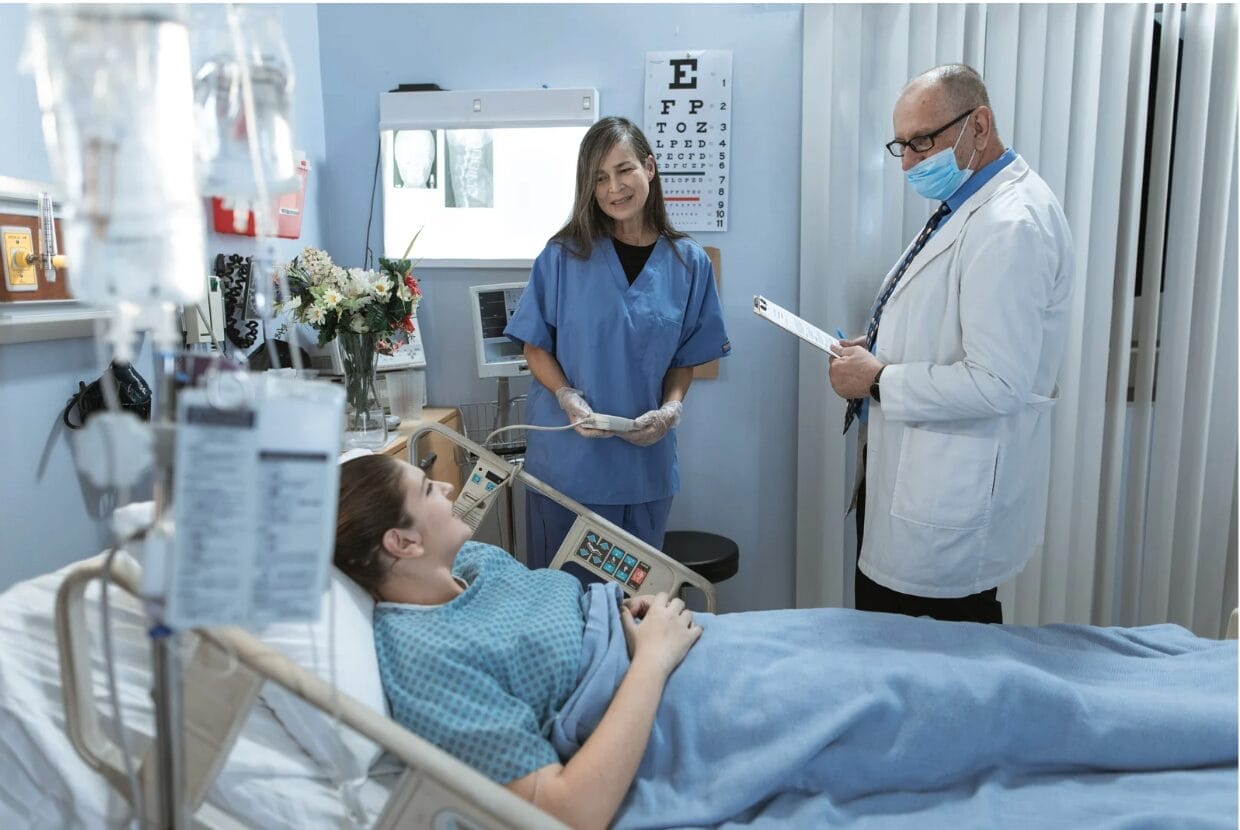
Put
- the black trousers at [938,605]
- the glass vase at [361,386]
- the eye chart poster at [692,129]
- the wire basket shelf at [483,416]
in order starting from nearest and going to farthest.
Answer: the black trousers at [938,605] → the glass vase at [361,386] → the eye chart poster at [692,129] → the wire basket shelf at [483,416]

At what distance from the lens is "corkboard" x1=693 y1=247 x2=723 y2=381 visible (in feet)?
8.71

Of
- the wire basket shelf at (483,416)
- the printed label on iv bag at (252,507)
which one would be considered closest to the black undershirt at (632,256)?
the wire basket shelf at (483,416)

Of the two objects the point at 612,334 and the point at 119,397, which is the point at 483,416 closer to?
the point at 612,334

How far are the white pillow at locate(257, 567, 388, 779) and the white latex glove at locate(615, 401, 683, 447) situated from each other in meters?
1.02

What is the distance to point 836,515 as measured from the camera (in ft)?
8.80

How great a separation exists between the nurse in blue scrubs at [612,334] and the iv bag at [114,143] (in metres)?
1.60

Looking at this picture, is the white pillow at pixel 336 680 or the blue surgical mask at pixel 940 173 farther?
the blue surgical mask at pixel 940 173

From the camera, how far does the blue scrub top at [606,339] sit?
7.06 ft

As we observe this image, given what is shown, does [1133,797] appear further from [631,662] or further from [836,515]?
[836,515]

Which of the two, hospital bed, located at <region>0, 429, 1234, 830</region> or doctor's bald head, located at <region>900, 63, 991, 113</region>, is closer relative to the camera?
hospital bed, located at <region>0, 429, 1234, 830</region>

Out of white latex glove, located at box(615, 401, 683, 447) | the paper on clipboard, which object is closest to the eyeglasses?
the paper on clipboard

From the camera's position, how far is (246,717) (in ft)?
2.54

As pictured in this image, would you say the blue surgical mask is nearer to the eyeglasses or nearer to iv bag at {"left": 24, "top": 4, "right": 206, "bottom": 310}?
the eyeglasses

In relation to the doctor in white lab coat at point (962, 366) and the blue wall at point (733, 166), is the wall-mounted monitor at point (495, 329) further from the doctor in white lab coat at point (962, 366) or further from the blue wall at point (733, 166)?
the doctor in white lab coat at point (962, 366)
